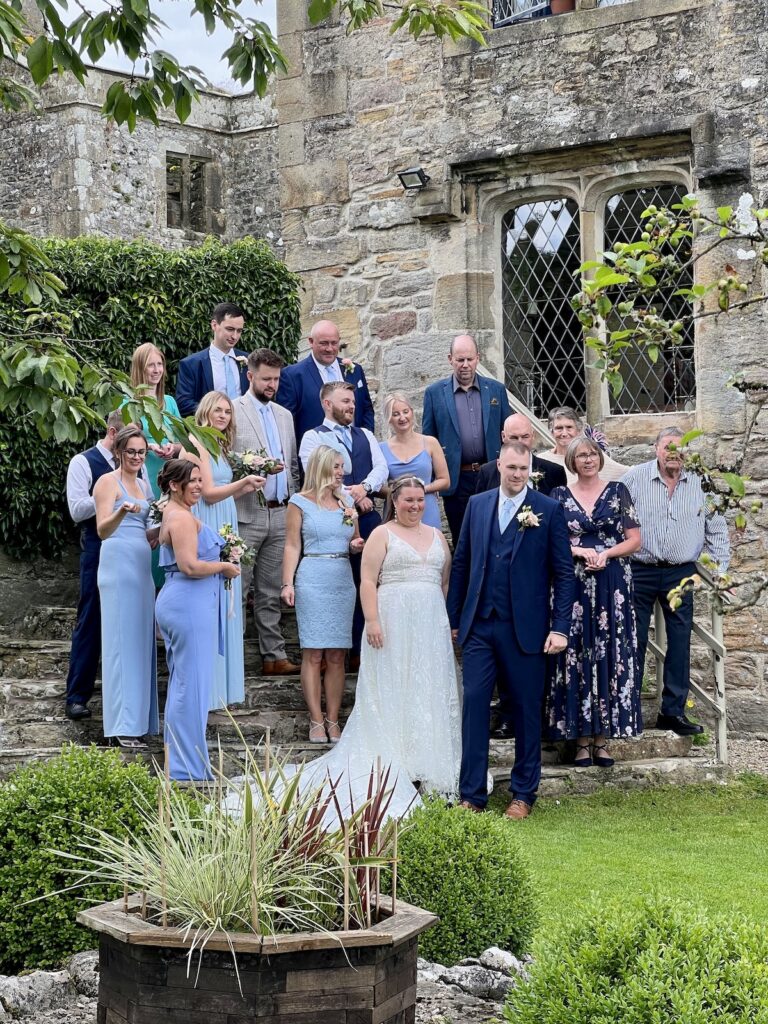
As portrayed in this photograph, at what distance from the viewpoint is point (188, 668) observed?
769 centimetres

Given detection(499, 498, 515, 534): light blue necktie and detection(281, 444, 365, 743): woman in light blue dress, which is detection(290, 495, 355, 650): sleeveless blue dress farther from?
detection(499, 498, 515, 534): light blue necktie

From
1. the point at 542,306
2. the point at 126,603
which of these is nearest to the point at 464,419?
the point at 126,603

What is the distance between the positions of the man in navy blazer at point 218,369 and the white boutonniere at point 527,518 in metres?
2.41

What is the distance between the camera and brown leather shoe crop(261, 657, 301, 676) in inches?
363

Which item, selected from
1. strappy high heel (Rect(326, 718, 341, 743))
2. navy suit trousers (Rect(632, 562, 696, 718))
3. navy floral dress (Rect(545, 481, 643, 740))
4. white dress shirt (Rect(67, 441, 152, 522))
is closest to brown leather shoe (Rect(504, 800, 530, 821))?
navy floral dress (Rect(545, 481, 643, 740))

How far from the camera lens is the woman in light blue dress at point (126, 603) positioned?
802 cm

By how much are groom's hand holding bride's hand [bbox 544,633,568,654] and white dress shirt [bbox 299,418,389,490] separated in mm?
1676

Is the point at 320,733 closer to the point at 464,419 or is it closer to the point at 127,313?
the point at 464,419

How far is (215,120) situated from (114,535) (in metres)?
17.3

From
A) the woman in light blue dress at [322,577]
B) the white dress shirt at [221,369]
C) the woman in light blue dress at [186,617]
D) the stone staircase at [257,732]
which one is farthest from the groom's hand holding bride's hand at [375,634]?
the white dress shirt at [221,369]

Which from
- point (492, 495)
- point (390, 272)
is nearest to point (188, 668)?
point (492, 495)

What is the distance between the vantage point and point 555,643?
7906 mm

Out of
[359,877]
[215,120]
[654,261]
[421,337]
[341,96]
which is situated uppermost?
[215,120]

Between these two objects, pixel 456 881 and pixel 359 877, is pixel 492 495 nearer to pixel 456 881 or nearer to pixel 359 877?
→ pixel 456 881
